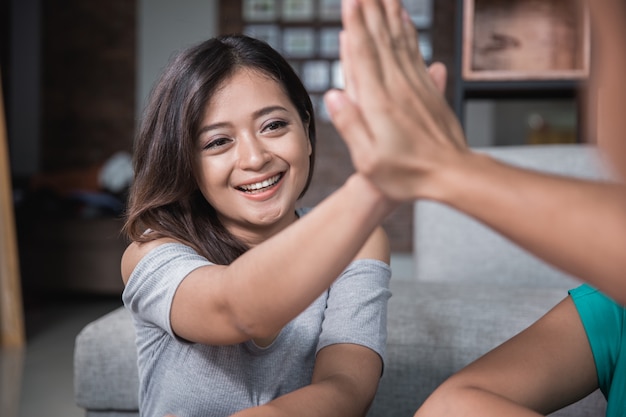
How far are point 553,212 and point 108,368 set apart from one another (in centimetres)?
120

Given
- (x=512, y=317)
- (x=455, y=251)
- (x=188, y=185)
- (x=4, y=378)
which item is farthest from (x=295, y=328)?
(x=4, y=378)

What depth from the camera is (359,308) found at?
3.85 ft

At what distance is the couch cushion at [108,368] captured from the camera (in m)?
1.56

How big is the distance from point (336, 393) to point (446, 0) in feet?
19.8

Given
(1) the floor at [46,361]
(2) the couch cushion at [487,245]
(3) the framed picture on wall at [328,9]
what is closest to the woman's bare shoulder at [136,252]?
(2) the couch cushion at [487,245]

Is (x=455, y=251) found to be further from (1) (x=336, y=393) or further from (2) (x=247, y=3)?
(2) (x=247, y=3)

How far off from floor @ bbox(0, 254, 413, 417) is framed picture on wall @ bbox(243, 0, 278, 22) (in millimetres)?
3296

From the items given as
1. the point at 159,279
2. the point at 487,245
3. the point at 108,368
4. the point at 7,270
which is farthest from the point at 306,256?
the point at 7,270

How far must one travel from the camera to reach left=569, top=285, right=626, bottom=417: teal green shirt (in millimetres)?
995

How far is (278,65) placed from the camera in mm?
1239

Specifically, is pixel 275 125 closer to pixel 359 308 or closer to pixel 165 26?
pixel 359 308

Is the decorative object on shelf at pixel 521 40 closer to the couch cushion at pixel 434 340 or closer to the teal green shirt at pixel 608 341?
the couch cushion at pixel 434 340

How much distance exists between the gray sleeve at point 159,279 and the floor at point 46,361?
1607 millimetres

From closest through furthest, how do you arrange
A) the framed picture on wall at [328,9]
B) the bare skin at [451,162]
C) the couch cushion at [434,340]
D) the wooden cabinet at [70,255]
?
the bare skin at [451,162], the couch cushion at [434,340], the wooden cabinet at [70,255], the framed picture on wall at [328,9]
